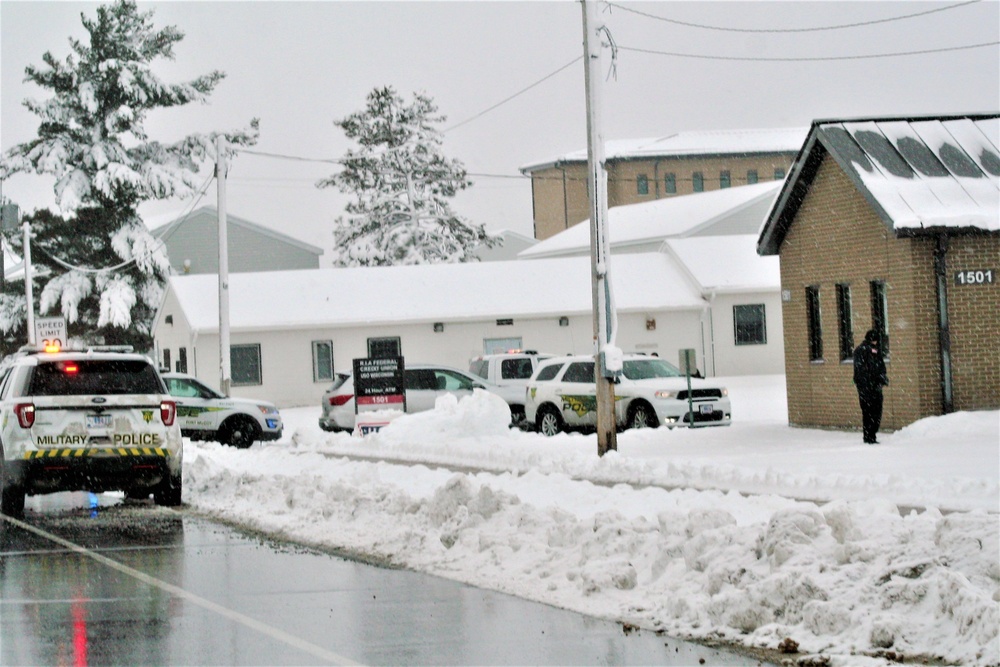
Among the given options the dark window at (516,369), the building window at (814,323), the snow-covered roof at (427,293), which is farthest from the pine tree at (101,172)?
the building window at (814,323)

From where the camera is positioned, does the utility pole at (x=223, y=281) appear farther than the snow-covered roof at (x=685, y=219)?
No

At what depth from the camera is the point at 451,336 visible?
46500 millimetres

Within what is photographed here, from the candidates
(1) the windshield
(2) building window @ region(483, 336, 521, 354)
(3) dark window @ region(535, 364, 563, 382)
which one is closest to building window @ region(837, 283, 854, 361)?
(1) the windshield

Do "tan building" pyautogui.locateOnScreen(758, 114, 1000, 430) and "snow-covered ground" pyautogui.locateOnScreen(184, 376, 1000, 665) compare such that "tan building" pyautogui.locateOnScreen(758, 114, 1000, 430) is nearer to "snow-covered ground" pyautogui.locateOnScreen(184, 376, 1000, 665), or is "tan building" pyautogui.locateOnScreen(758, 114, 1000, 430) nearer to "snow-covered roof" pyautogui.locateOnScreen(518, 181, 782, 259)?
"snow-covered ground" pyautogui.locateOnScreen(184, 376, 1000, 665)

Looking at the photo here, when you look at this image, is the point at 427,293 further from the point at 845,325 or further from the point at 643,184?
the point at 643,184

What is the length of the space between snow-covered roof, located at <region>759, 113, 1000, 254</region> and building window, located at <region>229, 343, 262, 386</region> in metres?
23.2

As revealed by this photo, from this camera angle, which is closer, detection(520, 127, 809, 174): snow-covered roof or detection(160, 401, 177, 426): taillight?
detection(160, 401, 177, 426): taillight

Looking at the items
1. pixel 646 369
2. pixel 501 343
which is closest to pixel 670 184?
pixel 501 343

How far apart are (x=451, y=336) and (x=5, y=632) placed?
37.6 metres

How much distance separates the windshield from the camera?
89.4 ft

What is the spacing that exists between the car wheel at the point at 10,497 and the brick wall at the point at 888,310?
1360 cm

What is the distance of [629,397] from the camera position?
86.4 feet

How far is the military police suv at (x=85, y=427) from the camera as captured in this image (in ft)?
52.7

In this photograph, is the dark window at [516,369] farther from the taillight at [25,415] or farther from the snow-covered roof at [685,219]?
the snow-covered roof at [685,219]
